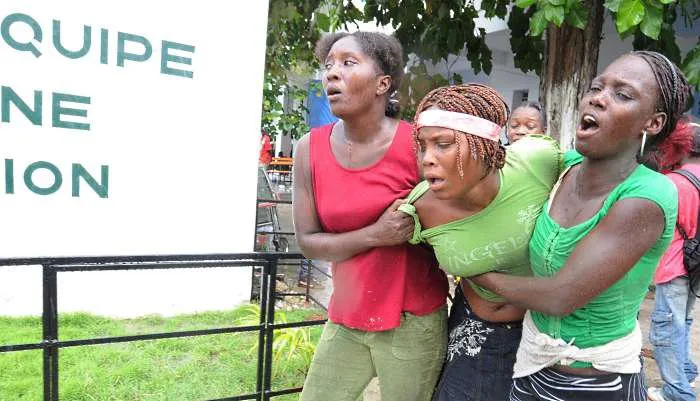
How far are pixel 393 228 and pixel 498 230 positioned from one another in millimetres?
271

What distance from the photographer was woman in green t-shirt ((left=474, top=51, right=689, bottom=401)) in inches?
45.2

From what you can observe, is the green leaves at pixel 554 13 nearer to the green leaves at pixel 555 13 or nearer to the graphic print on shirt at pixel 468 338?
the green leaves at pixel 555 13

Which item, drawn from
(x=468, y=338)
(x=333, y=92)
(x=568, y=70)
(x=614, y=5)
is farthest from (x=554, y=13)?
(x=468, y=338)

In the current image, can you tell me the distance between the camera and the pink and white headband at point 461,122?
4.25ft

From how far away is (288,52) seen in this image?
716 cm

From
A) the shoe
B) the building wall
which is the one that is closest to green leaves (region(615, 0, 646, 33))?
the shoe

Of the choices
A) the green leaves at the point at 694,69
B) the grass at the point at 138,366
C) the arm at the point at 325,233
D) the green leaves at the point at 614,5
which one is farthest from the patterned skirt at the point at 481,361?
the green leaves at the point at 694,69

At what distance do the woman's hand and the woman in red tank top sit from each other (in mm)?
13

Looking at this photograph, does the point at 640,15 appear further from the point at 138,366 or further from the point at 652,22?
the point at 138,366

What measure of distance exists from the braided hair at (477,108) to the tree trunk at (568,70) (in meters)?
2.61

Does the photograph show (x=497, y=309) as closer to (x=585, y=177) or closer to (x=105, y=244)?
(x=585, y=177)

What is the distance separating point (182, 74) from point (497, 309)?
364 centimetres

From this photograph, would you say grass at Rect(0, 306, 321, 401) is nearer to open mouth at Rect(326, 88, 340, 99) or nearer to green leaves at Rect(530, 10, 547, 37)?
open mouth at Rect(326, 88, 340, 99)

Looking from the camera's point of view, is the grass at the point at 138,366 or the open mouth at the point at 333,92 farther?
the grass at the point at 138,366
